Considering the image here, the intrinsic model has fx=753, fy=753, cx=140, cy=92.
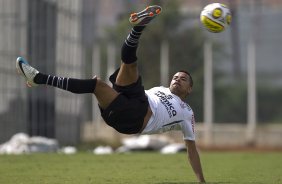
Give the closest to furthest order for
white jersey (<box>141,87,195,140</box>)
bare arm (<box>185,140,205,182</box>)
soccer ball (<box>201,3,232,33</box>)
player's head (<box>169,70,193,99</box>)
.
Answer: bare arm (<box>185,140,205,182</box>) < white jersey (<box>141,87,195,140</box>) < player's head (<box>169,70,193,99</box>) < soccer ball (<box>201,3,232,33</box>)

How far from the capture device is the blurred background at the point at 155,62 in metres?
29.9

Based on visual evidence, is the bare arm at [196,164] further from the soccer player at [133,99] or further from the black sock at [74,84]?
the black sock at [74,84]

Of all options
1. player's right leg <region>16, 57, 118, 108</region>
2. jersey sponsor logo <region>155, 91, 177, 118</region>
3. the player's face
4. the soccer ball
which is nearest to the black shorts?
player's right leg <region>16, 57, 118, 108</region>

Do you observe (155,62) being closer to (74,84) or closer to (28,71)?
(28,71)

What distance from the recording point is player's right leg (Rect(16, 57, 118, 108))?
1104 cm

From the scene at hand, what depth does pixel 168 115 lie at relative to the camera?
11.7 meters

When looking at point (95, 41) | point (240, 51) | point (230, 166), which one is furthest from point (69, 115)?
point (230, 166)

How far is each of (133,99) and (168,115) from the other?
2.08ft

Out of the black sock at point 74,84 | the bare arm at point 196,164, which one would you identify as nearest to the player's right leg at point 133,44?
the black sock at point 74,84

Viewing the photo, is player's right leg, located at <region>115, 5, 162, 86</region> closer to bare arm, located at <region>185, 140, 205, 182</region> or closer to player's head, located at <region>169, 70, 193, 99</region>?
player's head, located at <region>169, 70, 193, 99</region>

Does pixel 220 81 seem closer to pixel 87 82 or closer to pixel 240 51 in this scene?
pixel 240 51

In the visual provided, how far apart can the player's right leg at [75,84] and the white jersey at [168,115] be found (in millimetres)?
705

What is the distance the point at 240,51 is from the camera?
40312mm

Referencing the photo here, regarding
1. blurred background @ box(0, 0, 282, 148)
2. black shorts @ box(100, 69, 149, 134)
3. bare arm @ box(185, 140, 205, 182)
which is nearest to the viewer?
black shorts @ box(100, 69, 149, 134)
